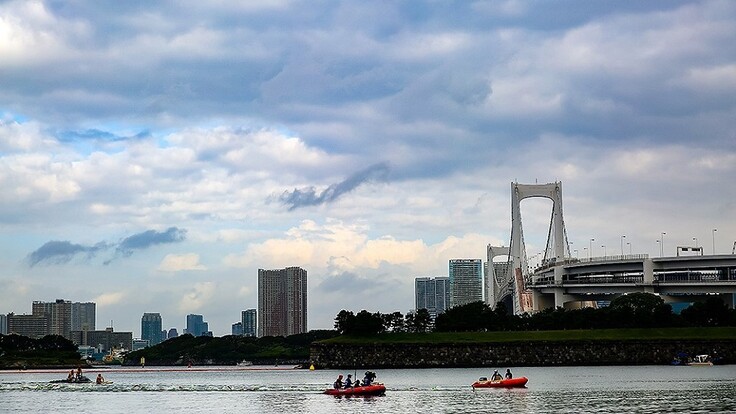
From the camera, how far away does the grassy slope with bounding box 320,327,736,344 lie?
16788 centimetres

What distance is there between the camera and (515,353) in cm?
17138

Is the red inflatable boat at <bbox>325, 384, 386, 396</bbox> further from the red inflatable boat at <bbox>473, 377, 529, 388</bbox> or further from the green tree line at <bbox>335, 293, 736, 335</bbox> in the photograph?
the green tree line at <bbox>335, 293, 736, 335</bbox>

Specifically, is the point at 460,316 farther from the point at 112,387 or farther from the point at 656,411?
the point at 656,411

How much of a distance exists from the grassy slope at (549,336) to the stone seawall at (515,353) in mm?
1300

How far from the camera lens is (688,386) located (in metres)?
99.8

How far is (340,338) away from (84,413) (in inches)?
3872

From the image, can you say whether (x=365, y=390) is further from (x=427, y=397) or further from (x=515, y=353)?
(x=515, y=353)

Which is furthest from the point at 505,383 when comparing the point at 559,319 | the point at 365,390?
the point at 559,319

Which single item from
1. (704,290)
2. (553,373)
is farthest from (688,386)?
(704,290)

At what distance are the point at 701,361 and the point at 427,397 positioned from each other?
7381 cm

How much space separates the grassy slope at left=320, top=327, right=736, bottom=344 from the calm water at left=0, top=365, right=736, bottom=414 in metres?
39.8

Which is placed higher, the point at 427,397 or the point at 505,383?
the point at 505,383

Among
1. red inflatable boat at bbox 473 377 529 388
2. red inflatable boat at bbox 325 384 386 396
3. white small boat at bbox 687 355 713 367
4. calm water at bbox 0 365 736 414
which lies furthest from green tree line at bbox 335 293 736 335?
red inflatable boat at bbox 325 384 386 396

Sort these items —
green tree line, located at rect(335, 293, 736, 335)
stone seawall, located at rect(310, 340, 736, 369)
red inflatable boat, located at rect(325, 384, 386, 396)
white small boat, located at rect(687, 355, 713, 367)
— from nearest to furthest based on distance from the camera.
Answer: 1. red inflatable boat, located at rect(325, 384, 386, 396)
2. white small boat, located at rect(687, 355, 713, 367)
3. stone seawall, located at rect(310, 340, 736, 369)
4. green tree line, located at rect(335, 293, 736, 335)
